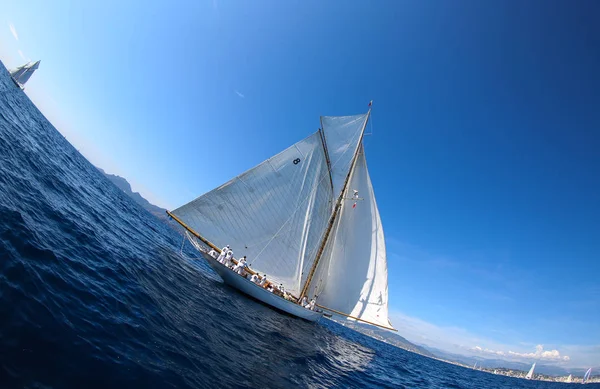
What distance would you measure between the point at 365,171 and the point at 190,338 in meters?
26.0

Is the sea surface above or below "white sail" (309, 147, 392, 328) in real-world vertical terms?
below

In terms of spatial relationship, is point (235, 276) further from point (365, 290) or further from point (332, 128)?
point (332, 128)

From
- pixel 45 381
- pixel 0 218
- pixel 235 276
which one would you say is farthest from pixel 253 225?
pixel 45 381

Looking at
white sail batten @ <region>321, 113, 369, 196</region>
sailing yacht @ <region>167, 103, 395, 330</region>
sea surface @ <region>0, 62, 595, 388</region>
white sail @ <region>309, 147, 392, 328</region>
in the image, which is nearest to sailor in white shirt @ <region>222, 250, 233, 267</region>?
sailing yacht @ <region>167, 103, 395, 330</region>

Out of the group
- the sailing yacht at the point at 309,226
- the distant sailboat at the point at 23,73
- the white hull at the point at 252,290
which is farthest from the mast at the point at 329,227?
the distant sailboat at the point at 23,73

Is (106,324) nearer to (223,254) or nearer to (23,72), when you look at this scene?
(223,254)

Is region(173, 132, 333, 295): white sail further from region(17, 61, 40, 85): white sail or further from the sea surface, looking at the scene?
region(17, 61, 40, 85): white sail

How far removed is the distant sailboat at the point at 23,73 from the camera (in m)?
123

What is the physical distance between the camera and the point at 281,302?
83.9 feet

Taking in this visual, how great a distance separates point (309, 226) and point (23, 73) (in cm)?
17167

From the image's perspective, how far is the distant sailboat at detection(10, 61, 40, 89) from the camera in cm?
12338

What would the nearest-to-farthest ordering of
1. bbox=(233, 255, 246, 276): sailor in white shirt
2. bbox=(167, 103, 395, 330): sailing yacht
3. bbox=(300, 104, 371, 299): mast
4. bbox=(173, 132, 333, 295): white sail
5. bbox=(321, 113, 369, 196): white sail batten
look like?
bbox=(233, 255, 246, 276): sailor in white shirt < bbox=(173, 132, 333, 295): white sail < bbox=(167, 103, 395, 330): sailing yacht < bbox=(300, 104, 371, 299): mast < bbox=(321, 113, 369, 196): white sail batten

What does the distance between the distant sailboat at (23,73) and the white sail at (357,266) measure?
16568cm

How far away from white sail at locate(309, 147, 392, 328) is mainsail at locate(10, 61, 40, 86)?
6721 inches
